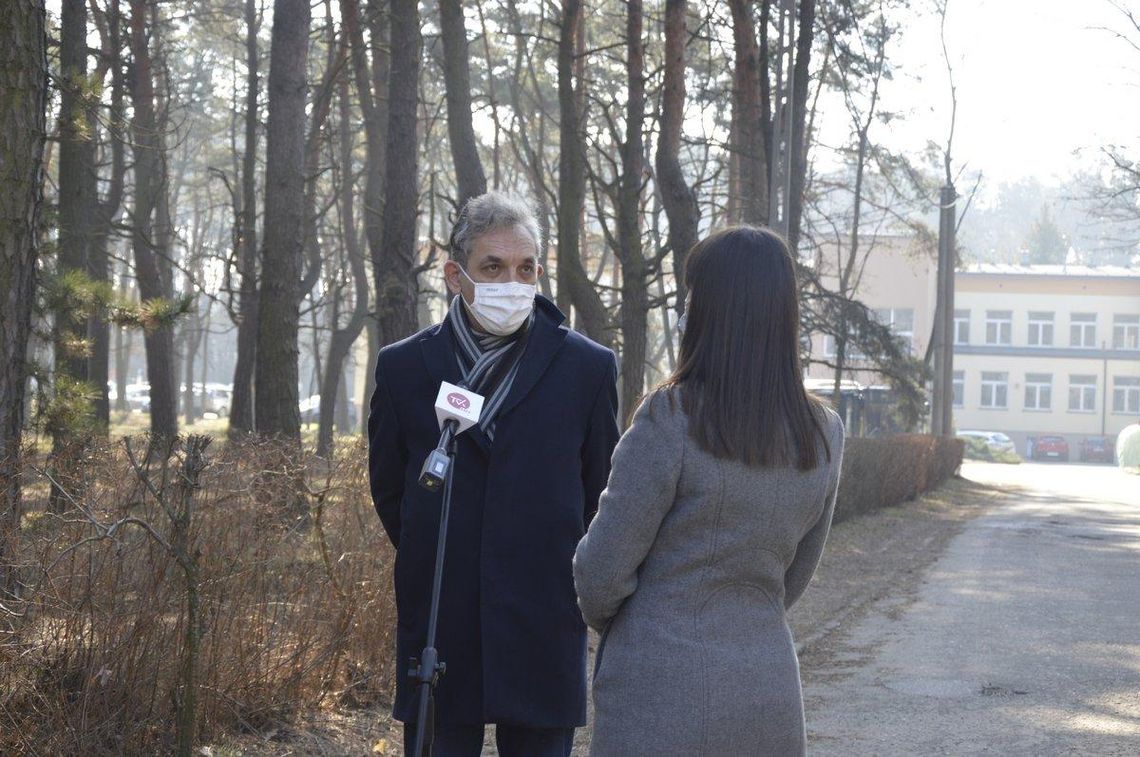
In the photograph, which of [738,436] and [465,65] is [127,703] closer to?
[738,436]

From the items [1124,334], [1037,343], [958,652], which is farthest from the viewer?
[1037,343]

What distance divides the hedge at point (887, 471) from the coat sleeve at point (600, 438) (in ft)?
54.5

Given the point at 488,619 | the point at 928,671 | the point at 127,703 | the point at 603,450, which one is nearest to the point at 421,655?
the point at 488,619

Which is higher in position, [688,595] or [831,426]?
[831,426]

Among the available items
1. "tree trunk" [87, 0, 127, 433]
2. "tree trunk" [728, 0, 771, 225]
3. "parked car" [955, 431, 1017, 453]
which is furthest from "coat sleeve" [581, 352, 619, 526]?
"parked car" [955, 431, 1017, 453]

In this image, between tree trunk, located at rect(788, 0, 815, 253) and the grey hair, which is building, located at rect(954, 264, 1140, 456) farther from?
the grey hair

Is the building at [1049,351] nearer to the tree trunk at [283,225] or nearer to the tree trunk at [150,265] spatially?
the tree trunk at [150,265]

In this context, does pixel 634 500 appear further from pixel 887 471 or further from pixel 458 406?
pixel 887 471

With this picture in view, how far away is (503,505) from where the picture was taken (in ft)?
11.1

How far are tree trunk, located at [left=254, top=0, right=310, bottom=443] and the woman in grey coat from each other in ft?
35.2

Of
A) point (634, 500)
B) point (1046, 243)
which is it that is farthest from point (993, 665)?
point (1046, 243)

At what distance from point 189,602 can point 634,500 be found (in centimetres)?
295

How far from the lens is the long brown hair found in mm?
2756

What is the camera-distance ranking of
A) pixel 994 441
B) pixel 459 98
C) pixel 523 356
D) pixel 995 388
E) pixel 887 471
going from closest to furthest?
pixel 523 356 < pixel 459 98 < pixel 887 471 < pixel 994 441 < pixel 995 388
